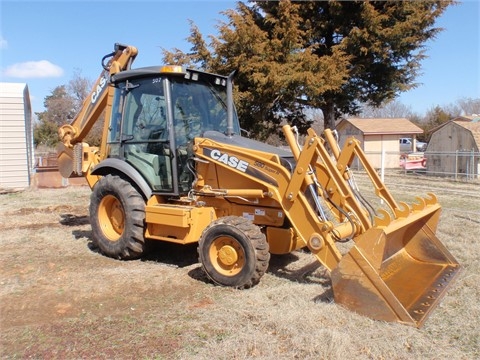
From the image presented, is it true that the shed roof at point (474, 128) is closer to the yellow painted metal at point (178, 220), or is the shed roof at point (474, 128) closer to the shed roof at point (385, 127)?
the shed roof at point (385, 127)

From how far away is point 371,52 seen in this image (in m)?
14.5

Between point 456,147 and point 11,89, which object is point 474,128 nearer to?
point 456,147

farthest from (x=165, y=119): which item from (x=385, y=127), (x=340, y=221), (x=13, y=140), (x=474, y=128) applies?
(x=385, y=127)

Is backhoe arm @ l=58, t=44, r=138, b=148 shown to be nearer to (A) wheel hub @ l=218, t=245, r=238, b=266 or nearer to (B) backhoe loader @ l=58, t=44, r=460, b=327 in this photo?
(B) backhoe loader @ l=58, t=44, r=460, b=327

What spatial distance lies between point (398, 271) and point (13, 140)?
45.7 ft

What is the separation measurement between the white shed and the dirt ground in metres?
9.22

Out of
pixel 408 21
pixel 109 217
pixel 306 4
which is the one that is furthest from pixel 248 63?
pixel 109 217

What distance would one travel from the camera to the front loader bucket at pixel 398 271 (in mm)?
3779

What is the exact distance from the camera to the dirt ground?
3.42 m

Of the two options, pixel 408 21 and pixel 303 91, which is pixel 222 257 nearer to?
pixel 303 91

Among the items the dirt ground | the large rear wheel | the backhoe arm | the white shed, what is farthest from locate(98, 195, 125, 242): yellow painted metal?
the white shed

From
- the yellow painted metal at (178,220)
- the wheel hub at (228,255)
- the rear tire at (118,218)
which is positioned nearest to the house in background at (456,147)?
the yellow painted metal at (178,220)

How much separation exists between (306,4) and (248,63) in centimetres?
312

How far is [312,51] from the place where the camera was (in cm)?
1435
